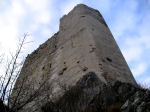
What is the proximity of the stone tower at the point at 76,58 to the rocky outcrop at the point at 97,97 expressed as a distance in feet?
2.16

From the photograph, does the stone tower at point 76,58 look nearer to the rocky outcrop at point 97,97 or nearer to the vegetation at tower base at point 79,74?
the vegetation at tower base at point 79,74

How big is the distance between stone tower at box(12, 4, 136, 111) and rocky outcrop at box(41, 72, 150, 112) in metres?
0.66

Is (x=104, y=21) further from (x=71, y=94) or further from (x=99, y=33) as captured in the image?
(x=71, y=94)

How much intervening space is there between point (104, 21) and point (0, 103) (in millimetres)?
Answer: 6196

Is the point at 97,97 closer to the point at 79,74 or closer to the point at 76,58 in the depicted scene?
the point at 79,74

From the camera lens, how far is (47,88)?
598 centimetres

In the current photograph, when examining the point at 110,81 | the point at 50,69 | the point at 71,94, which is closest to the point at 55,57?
the point at 50,69

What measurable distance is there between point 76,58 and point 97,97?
8.54ft

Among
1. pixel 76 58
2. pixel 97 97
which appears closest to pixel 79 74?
pixel 76 58

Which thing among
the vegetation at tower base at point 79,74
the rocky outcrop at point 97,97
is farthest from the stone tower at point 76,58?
the rocky outcrop at point 97,97

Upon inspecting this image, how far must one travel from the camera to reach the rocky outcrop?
3051mm

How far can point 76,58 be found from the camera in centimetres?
616

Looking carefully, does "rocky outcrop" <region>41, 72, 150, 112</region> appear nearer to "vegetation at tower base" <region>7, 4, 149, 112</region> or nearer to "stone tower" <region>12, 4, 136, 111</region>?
"vegetation at tower base" <region>7, 4, 149, 112</region>

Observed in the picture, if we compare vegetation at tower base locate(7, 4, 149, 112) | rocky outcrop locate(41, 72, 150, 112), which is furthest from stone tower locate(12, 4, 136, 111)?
rocky outcrop locate(41, 72, 150, 112)
